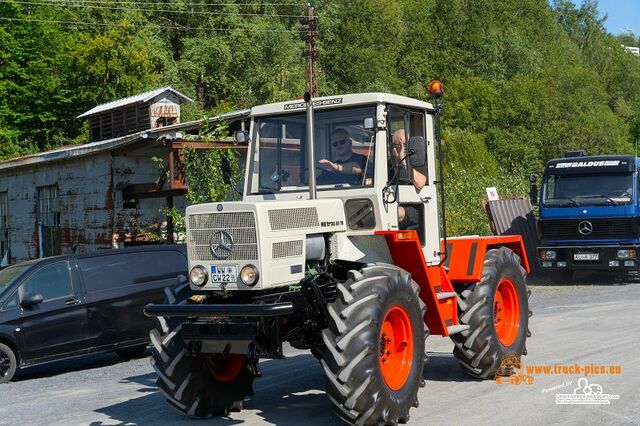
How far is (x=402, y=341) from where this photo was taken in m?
7.25

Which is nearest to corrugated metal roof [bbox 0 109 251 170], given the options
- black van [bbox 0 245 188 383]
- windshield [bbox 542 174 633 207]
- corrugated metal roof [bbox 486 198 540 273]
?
black van [bbox 0 245 188 383]

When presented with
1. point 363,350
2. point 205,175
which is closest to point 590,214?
point 205,175

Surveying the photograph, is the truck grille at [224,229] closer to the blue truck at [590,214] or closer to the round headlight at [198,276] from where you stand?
the round headlight at [198,276]

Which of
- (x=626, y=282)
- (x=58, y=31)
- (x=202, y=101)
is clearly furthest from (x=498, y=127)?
(x=626, y=282)

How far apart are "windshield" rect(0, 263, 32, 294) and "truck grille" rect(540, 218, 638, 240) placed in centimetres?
1300

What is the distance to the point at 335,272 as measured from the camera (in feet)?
24.4

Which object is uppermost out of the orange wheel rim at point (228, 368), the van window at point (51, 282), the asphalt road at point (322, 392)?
the van window at point (51, 282)

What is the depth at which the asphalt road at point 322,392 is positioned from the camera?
7.47 meters

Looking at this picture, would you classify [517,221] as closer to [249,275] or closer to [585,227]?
[585,227]

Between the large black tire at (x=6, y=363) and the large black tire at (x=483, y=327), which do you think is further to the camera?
the large black tire at (x=6, y=363)

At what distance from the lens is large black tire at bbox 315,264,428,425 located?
6355 millimetres

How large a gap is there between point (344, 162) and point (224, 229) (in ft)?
4.99

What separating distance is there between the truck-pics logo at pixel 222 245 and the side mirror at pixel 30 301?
16.7 ft

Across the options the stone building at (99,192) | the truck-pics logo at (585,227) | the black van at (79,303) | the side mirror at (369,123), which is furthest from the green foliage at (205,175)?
the side mirror at (369,123)
